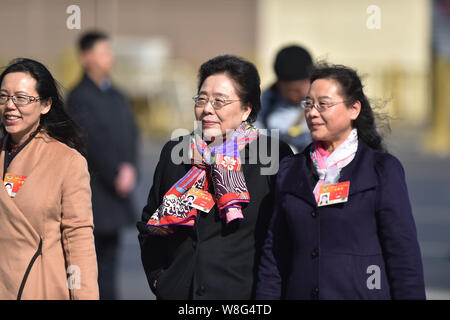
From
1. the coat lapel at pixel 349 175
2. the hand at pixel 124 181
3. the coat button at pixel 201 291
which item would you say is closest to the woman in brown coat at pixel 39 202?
the coat button at pixel 201 291

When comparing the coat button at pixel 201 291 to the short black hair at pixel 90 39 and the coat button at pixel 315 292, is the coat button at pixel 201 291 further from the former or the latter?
the short black hair at pixel 90 39

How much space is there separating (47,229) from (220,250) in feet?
2.52

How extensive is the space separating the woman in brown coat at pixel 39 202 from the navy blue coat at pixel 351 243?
835 mm

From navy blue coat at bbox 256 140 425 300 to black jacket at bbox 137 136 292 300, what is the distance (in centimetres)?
14

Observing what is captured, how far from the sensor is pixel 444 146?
20.6m

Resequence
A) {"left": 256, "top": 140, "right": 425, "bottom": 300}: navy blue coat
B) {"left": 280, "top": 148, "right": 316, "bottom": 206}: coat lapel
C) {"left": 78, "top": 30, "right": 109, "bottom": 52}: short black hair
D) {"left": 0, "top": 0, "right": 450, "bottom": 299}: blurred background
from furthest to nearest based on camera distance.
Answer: {"left": 0, "top": 0, "right": 450, "bottom": 299}: blurred background → {"left": 78, "top": 30, "right": 109, "bottom": 52}: short black hair → {"left": 280, "top": 148, "right": 316, "bottom": 206}: coat lapel → {"left": 256, "top": 140, "right": 425, "bottom": 300}: navy blue coat

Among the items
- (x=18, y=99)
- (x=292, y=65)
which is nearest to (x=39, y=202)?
(x=18, y=99)

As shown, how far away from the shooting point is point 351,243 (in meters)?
3.43

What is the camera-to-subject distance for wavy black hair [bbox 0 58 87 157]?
12.5 ft

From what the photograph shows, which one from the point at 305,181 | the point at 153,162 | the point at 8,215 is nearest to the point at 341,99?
the point at 305,181

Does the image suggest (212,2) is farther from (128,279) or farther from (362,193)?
(362,193)

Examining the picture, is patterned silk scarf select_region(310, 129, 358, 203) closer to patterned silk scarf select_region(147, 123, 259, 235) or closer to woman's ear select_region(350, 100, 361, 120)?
woman's ear select_region(350, 100, 361, 120)

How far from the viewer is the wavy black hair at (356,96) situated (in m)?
3.67

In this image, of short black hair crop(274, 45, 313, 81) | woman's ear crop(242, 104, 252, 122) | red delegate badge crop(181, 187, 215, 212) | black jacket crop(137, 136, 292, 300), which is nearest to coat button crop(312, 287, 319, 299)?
black jacket crop(137, 136, 292, 300)
